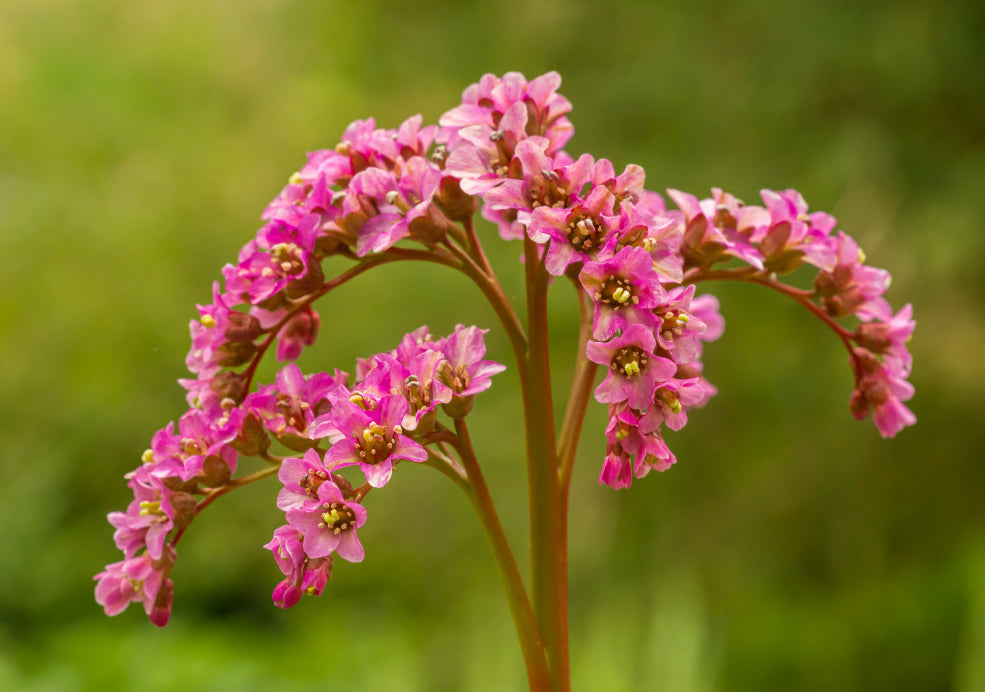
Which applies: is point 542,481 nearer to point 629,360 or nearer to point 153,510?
point 629,360

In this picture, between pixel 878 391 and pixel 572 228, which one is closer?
pixel 572 228

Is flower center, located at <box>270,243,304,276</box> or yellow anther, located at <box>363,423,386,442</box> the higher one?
flower center, located at <box>270,243,304,276</box>

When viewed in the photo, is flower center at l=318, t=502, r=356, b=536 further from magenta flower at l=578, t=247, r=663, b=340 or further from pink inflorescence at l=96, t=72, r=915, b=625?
magenta flower at l=578, t=247, r=663, b=340

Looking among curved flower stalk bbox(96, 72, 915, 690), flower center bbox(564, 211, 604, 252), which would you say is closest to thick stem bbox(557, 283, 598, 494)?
curved flower stalk bbox(96, 72, 915, 690)

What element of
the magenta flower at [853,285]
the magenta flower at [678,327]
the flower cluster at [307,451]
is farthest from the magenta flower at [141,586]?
the magenta flower at [853,285]

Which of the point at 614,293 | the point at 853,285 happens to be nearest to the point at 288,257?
the point at 614,293

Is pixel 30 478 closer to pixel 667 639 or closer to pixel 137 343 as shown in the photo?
pixel 137 343

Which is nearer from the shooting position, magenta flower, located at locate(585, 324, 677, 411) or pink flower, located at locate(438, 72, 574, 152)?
magenta flower, located at locate(585, 324, 677, 411)
